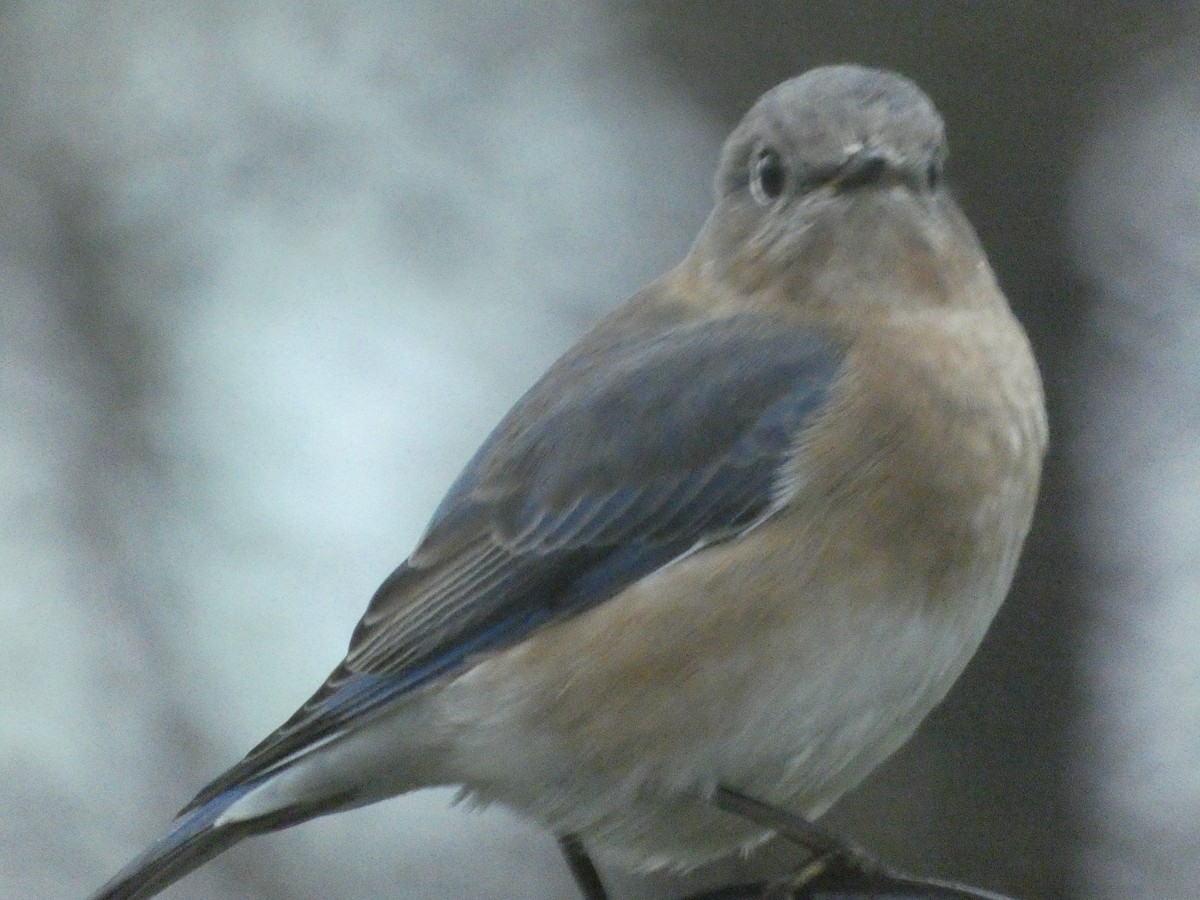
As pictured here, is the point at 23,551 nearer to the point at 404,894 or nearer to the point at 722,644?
the point at 404,894

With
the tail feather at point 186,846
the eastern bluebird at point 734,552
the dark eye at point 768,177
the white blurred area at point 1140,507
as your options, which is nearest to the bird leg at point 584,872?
the eastern bluebird at point 734,552

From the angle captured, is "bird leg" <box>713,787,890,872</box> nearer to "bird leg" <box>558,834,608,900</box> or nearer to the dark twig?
the dark twig

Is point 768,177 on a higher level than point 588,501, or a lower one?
higher

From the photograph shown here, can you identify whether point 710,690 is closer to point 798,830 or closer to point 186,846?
point 798,830

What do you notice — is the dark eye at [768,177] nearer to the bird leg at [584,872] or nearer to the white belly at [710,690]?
the white belly at [710,690]

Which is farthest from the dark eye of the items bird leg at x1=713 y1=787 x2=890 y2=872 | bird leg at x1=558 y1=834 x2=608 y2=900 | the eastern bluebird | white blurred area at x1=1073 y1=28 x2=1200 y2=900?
white blurred area at x1=1073 y1=28 x2=1200 y2=900

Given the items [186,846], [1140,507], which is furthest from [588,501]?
[1140,507]

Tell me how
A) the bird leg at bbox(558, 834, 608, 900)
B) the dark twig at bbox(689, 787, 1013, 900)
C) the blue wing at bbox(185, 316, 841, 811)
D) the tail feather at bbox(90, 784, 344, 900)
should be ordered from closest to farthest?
the dark twig at bbox(689, 787, 1013, 900)
the tail feather at bbox(90, 784, 344, 900)
the blue wing at bbox(185, 316, 841, 811)
the bird leg at bbox(558, 834, 608, 900)

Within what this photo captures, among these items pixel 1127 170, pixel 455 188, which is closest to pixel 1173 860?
pixel 1127 170
